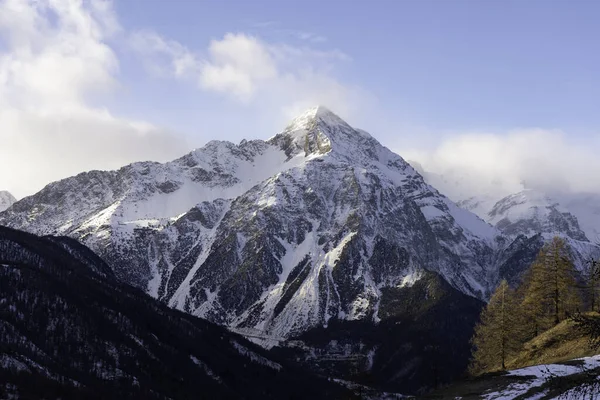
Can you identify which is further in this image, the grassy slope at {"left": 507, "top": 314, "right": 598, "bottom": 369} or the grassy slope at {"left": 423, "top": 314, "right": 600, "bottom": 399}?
the grassy slope at {"left": 507, "top": 314, "right": 598, "bottom": 369}

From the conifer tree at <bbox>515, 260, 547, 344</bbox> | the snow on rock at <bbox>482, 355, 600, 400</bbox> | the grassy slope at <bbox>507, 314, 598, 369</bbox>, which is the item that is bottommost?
the snow on rock at <bbox>482, 355, 600, 400</bbox>

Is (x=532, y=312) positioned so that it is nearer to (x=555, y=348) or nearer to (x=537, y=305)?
(x=537, y=305)

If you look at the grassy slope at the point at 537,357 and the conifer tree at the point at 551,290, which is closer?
the grassy slope at the point at 537,357

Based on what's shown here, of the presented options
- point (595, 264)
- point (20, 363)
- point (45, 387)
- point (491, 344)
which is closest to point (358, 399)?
point (491, 344)

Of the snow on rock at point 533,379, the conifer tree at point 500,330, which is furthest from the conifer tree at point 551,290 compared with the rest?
the snow on rock at point 533,379

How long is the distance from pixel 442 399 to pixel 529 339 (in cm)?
4010

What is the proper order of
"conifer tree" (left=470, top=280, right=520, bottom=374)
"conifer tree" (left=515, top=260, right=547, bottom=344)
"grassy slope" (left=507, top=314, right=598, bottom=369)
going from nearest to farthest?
"grassy slope" (left=507, top=314, right=598, bottom=369) < "conifer tree" (left=470, top=280, right=520, bottom=374) < "conifer tree" (left=515, top=260, right=547, bottom=344)

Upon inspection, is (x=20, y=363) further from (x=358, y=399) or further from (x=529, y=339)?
(x=529, y=339)

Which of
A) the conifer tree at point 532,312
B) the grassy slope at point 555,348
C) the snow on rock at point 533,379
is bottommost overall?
the snow on rock at point 533,379

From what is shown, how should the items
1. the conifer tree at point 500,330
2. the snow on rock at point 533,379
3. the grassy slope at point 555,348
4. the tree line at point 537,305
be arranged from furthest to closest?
the conifer tree at point 500,330, the tree line at point 537,305, the grassy slope at point 555,348, the snow on rock at point 533,379

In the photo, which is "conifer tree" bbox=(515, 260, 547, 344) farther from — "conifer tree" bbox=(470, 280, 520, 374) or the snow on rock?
the snow on rock

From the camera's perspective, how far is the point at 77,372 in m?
199

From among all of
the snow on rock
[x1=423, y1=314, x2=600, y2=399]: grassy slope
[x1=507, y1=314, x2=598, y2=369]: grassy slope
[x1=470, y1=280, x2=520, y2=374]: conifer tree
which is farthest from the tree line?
the snow on rock

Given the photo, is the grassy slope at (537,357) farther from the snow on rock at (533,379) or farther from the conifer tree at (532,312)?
the conifer tree at (532,312)
